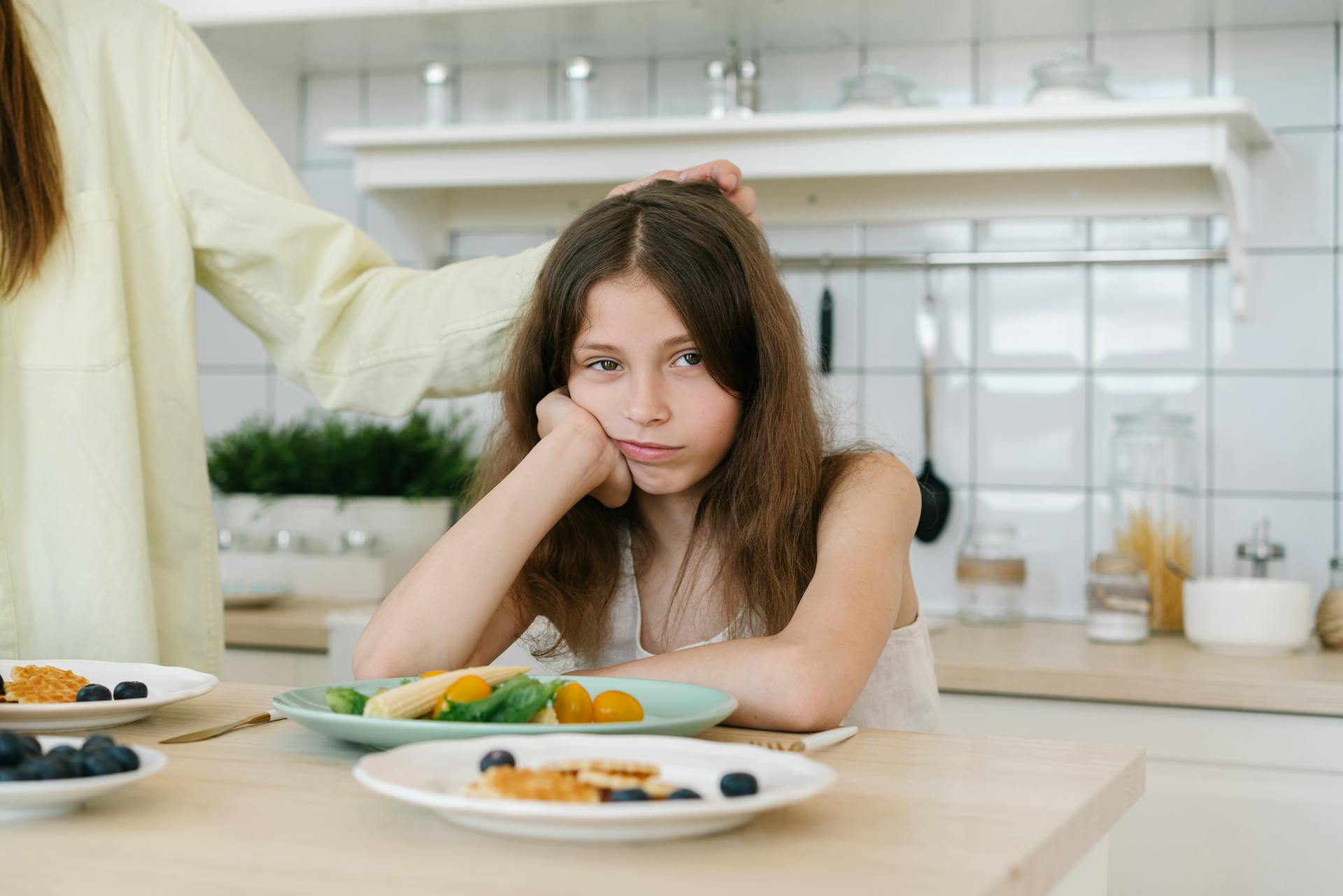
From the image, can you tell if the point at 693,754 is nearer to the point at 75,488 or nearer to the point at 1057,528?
the point at 75,488

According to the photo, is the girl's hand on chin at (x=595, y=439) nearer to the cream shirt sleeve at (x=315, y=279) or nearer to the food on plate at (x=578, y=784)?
the cream shirt sleeve at (x=315, y=279)

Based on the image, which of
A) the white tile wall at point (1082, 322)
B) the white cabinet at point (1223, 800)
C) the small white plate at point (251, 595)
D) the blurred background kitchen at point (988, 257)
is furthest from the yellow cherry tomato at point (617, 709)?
the small white plate at point (251, 595)

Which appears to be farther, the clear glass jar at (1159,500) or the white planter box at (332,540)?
the white planter box at (332,540)

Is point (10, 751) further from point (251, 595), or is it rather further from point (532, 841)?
point (251, 595)

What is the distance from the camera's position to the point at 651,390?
1.04 meters

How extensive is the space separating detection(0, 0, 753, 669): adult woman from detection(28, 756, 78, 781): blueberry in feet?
1.81

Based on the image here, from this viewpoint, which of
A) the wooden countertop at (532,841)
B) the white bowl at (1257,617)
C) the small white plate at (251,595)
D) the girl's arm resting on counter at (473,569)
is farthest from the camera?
the small white plate at (251,595)

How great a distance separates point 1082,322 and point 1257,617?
22.3 inches

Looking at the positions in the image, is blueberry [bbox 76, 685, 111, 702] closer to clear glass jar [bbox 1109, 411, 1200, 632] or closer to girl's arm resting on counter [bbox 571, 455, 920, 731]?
girl's arm resting on counter [bbox 571, 455, 920, 731]

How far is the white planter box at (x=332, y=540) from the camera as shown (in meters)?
2.10

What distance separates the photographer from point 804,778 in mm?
561

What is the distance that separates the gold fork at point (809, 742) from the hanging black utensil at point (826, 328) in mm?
1395

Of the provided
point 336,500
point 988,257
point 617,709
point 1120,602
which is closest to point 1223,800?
point 1120,602

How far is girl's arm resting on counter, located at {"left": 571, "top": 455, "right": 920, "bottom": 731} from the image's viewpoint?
806 millimetres
